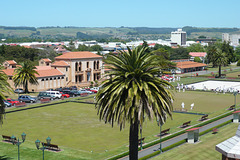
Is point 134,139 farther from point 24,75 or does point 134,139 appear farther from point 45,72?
point 45,72

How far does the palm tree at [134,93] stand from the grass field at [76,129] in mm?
12162

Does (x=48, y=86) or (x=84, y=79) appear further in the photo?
(x=84, y=79)

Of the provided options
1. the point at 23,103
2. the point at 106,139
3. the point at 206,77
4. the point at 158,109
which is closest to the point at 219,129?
the point at 106,139

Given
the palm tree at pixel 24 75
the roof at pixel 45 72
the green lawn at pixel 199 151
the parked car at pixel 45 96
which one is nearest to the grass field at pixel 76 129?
the green lawn at pixel 199 151

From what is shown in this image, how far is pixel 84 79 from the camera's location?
357 feet

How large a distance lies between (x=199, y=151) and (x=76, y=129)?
782 inches

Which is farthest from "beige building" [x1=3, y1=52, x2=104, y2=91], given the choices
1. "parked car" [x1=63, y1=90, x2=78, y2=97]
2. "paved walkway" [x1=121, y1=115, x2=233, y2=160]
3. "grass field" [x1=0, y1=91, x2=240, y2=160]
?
"paved walkway" [x1=121, y1=115, x2=233, y2=160]

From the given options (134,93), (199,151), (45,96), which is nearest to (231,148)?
(134,93)

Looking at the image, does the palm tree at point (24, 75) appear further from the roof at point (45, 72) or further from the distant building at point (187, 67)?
the distant building at point (187, 67)

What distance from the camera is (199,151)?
141ft

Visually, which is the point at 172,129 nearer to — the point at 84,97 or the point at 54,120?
the point at 54,120

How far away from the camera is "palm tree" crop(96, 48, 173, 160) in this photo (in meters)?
27.9

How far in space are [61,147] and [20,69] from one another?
49.6 metres

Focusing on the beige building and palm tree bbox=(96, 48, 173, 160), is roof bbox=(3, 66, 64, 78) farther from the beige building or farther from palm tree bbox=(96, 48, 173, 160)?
palm tree bbox=(96, 48, 173, 160)
